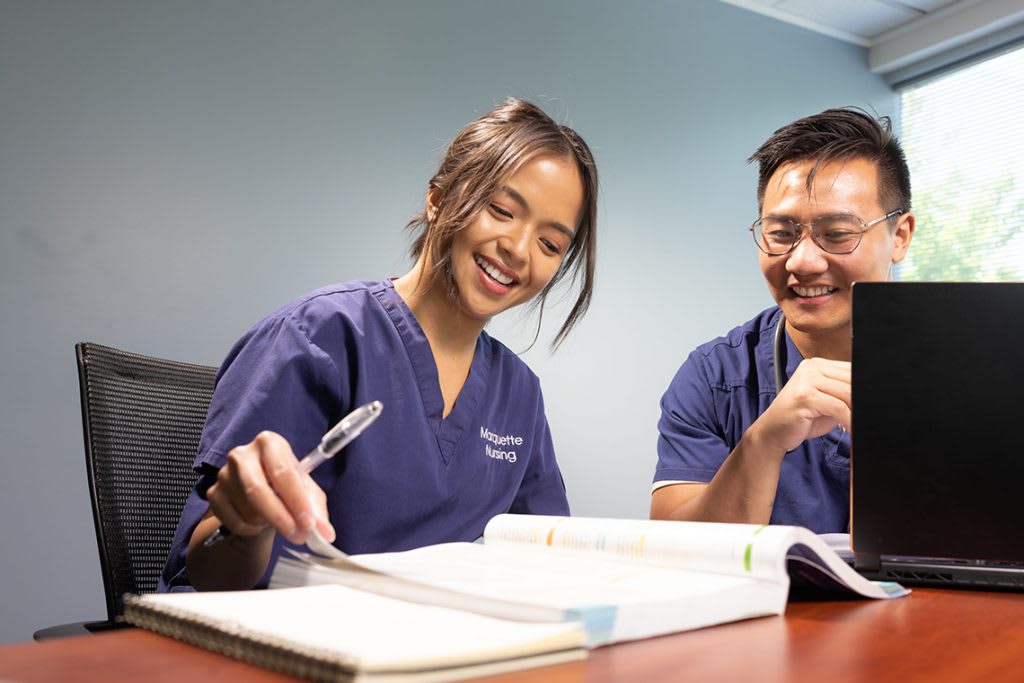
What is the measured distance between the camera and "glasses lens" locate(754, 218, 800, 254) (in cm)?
146

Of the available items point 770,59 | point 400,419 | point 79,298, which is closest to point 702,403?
point 400,419

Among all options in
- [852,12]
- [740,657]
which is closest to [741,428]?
[740,657]

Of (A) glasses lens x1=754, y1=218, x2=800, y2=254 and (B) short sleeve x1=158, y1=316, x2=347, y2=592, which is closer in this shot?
(B) short sleeve x1=158, y1=316, x2=347, y2=592

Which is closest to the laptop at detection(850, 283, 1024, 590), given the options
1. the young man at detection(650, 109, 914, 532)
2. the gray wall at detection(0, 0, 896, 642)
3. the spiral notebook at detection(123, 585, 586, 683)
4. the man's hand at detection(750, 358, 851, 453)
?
the man's hand at detection(750, 358, 851, 453)

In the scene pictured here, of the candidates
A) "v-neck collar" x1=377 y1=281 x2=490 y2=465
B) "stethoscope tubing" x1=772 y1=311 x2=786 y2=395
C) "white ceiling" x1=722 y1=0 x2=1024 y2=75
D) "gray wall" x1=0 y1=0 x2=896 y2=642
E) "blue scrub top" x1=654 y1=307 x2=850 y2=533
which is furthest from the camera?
"white ceiling" x1=722 y1=0 x2=1024 y2=75

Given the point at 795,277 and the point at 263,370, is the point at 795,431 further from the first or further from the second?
the point at 263,370

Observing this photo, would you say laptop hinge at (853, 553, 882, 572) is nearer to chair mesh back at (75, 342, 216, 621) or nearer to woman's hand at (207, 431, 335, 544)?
woman's hand at (207, 431, 335, 544)

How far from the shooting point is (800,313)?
4.82ft

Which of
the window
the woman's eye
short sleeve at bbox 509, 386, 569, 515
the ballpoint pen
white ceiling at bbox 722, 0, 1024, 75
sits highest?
white ceiling at bbox 722, 0, 1024, 75

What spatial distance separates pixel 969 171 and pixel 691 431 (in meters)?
3.35

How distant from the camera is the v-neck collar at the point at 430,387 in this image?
1269mm

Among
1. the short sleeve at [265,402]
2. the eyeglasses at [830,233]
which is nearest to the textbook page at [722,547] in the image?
the short sleeve at [265,402]

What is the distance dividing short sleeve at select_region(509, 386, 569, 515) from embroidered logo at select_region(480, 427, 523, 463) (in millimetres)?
68

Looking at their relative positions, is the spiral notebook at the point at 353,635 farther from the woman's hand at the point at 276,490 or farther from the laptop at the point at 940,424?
the laptop at the point at 940,424
